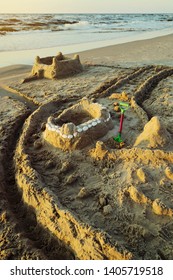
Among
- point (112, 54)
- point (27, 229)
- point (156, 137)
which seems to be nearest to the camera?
point (27, 229)

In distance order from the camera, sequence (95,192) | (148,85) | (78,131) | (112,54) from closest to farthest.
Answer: (95,192) → (78,131) → (148,85) → (112,54)

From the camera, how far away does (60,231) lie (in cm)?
360

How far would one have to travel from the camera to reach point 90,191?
165 inches

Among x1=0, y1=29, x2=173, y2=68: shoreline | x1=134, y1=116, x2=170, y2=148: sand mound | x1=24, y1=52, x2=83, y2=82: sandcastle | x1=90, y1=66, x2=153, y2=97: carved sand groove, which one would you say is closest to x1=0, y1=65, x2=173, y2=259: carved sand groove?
x1=134, y1=116, x2=170, y2=148: sand mound

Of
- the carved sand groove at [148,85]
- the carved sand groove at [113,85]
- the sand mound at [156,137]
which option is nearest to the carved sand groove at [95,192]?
the sand mound at [156,137]

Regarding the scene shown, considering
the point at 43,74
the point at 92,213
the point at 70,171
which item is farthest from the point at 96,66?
the point at 92,213

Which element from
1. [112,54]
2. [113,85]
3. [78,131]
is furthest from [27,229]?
[112,54]

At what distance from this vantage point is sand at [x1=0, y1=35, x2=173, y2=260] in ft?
11.2

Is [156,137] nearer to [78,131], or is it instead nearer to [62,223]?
[78,131]

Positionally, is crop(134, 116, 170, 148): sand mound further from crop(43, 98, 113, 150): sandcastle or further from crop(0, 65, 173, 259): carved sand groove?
crop(43, 98, 113, 150): sandcastle

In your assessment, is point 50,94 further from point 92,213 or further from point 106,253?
point 106,253

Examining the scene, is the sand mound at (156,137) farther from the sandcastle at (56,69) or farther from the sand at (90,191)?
the sandcastle at (56,69)

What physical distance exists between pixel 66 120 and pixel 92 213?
286 centimetres

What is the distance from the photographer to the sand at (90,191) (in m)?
3.40
